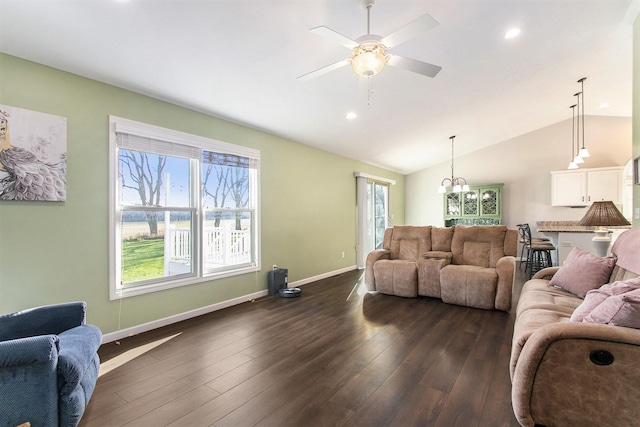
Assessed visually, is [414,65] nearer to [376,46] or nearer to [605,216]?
[376,46]

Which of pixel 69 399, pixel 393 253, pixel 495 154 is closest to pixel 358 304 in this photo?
pixel 393 253

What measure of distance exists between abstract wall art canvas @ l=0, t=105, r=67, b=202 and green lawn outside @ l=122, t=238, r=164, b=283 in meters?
0.78

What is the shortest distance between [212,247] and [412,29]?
324cm

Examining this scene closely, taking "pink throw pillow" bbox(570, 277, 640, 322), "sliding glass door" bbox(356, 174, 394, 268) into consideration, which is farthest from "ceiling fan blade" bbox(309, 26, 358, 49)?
"sliding glass door" bbox(356, 174, 394, 268)

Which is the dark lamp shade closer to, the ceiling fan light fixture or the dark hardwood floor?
the dark hardwood floor

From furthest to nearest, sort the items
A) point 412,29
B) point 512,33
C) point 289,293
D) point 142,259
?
point 289,293, point 142,259, point 512,33, point 412,29

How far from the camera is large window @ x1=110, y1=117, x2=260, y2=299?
300cm

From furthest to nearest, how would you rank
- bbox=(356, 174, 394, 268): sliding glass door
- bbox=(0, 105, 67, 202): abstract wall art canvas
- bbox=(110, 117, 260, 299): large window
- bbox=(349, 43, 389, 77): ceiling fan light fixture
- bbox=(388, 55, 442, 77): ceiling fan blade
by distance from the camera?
bbox=(356, 174, 394, 268): sliding glass door < bbox=(110, 117, 260, 299): large window < bbox=(0, 105, 67, 202): abstract wall art canvas < bbox=(388, 55, 442, 77): ceiling fan blade < bbox=(349, 43, 389, 77): ceiling fan light fixture

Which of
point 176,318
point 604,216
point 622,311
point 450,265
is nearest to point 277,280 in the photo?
point 176,318

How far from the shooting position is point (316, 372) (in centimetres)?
225

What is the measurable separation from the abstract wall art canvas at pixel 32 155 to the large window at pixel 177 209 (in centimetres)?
40

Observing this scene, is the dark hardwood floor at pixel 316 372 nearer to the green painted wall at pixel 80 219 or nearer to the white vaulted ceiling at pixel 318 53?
the green painted wall at pixel 80 219

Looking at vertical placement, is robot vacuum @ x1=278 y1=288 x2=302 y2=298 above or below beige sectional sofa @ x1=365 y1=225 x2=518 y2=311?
below

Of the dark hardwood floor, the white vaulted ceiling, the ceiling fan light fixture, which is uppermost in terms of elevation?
the white vaulted ceiling
